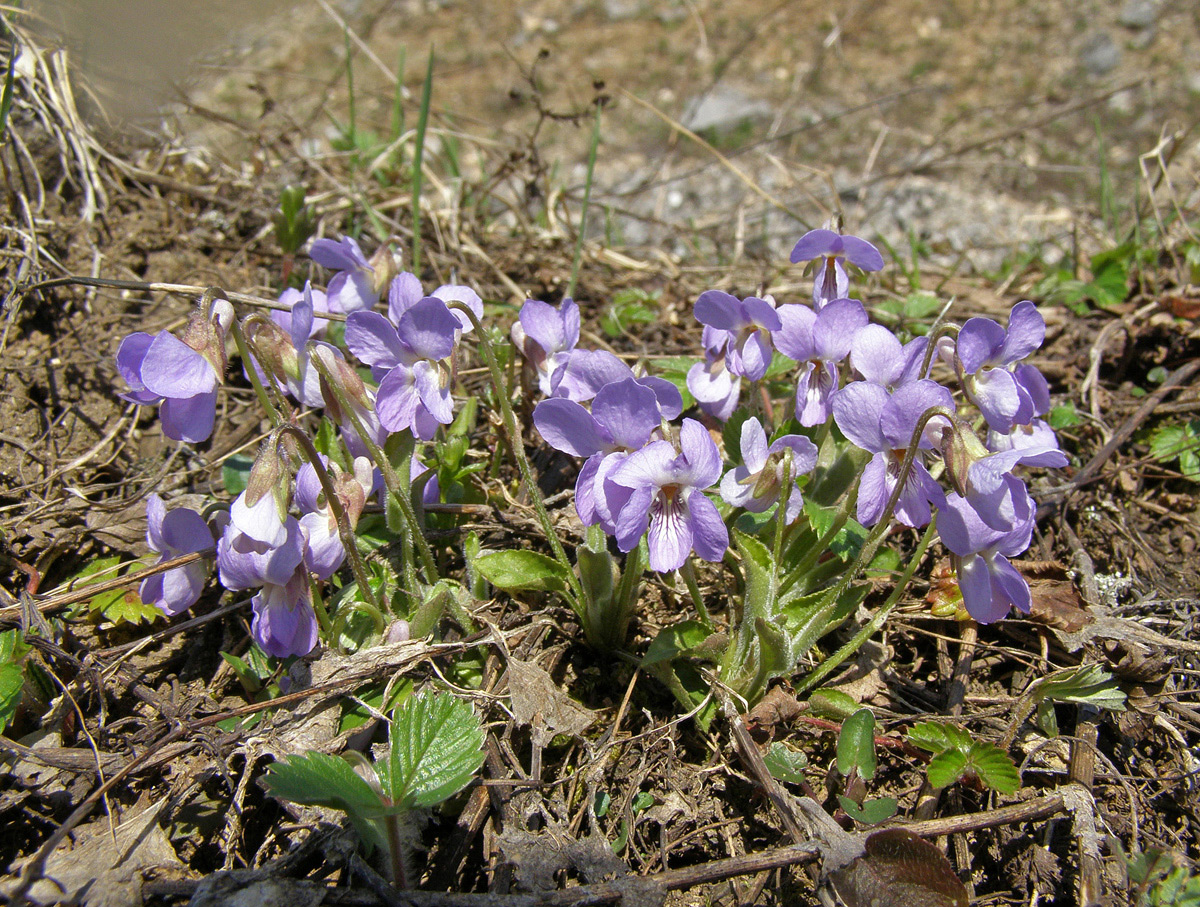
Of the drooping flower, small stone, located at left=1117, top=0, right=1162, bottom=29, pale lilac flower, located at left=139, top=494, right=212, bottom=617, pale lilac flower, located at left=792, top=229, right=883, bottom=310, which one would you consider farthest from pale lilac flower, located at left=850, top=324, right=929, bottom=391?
small stone, located at left=1117, top=0, right=1162, bottom=29

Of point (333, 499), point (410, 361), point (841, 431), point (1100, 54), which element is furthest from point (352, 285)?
point (1100, 54)

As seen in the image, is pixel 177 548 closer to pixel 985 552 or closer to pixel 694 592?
pixel 694 592

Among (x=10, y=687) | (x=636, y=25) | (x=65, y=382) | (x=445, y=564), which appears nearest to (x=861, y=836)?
(x=445, y=564)

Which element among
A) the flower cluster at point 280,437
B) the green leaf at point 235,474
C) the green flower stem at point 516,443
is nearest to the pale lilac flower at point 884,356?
the green flower stem at point 516,443

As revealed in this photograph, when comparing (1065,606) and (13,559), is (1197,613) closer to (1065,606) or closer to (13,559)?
(1065,606)

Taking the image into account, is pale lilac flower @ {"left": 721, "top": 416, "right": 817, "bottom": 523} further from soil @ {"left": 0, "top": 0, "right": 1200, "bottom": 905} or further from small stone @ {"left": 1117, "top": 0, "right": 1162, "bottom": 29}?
small stone @ {"left": 1117, "top": 0, "right": 1162, "bottom": 29}
